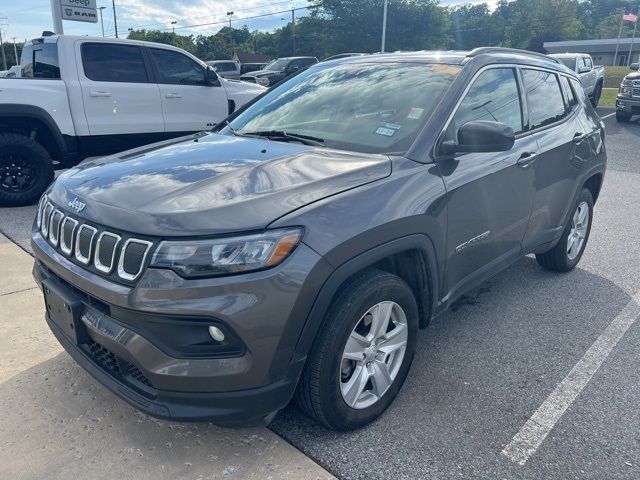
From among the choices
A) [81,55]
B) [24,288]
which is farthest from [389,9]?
[24,288]

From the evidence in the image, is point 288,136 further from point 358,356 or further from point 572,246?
point 572,246

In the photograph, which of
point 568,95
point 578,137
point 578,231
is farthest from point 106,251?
point 578,231

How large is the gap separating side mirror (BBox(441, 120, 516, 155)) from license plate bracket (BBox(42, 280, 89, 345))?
1.94 metres

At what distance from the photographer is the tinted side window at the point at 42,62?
265 inches

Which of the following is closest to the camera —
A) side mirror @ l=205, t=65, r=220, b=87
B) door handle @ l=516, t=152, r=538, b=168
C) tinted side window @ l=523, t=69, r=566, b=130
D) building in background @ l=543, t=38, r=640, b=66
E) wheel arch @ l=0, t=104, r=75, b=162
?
door handle @ l=516, t=152, r=538, b=168

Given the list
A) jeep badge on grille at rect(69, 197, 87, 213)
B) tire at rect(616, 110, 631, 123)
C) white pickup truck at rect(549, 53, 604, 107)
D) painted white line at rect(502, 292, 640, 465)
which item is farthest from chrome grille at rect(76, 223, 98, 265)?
white pickup truck at rect(549, 53, 604, 107)

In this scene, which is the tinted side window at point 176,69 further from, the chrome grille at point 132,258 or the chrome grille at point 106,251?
the chrome grille at point 132,258

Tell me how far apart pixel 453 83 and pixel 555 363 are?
5.84 feet

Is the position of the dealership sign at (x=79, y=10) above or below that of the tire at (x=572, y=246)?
above

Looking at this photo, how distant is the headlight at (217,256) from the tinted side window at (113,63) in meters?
5.71

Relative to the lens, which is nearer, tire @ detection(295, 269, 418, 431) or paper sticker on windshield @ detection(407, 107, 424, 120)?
tire @ detection(295, 269, 418, 431)

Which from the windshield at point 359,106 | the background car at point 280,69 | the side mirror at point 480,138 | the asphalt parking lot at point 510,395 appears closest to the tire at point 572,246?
the asphalt parking lot at point 510,395

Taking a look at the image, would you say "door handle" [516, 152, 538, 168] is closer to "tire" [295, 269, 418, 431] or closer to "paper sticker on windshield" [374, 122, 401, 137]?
"paper sticker on windshield" [374, 122, 401, 137]

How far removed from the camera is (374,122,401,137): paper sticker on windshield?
9.71ft
